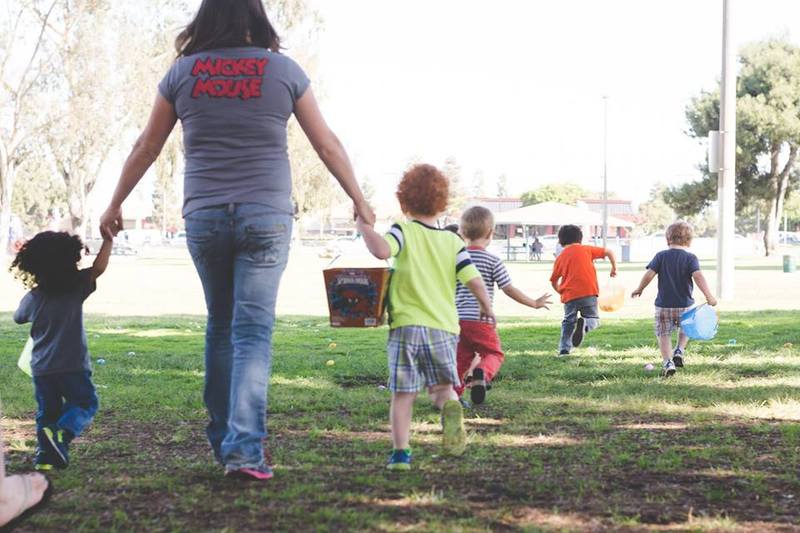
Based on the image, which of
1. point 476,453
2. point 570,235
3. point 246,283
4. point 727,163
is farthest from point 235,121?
point 727,163

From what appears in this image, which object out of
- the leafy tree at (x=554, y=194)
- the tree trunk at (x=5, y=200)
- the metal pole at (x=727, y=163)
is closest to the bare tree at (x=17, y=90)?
the tree trunk at (x=5, y=200)

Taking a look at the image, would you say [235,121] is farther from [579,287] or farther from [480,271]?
[579,287]

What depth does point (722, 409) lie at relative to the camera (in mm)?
6418

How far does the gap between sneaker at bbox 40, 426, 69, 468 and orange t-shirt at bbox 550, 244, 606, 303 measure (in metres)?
6.48

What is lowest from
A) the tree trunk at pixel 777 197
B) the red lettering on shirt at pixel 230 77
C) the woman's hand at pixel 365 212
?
the woman's hand at pixel 365 212

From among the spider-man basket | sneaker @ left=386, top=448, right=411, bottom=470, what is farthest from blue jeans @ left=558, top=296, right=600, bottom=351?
sneaker @ left=386, top=448, right=411, bottom=470

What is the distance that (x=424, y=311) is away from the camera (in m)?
4.88

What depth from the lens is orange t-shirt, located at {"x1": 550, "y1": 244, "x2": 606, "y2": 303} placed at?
10.5 metres

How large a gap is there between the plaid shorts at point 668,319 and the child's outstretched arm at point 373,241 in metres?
4.43

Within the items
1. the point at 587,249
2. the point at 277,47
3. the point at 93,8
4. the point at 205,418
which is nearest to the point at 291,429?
the point at 205,418

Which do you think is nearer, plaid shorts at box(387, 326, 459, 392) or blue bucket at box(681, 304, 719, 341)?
plaid shorts at box(387, 326, 459, 392)

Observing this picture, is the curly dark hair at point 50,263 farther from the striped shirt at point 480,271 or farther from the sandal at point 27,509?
the striped shirt at point 480,271

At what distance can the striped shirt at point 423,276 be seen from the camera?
488 cm

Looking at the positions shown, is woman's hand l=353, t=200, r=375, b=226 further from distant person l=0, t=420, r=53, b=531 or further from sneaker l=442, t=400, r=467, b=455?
Result: distant person l=0, t=420, r=53, b=531
